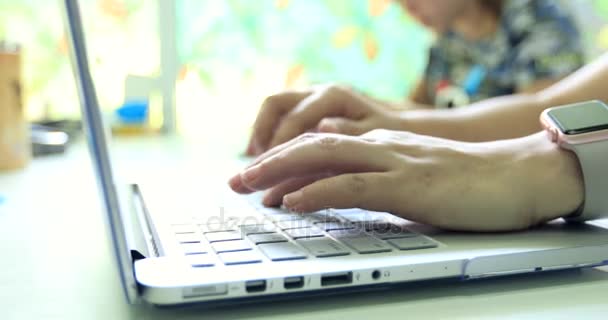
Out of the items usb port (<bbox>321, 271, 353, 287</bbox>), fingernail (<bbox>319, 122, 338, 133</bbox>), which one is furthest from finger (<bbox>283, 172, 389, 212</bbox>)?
fingernail (<bbox>319, 122, 338, 133</bbox>)

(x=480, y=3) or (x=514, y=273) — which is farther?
(x=480, y=3)

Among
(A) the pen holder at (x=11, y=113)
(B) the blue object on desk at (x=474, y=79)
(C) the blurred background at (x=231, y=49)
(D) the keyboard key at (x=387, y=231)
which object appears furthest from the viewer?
(C) the blurred background at (x=231, y=49)

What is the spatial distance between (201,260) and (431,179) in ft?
0.67

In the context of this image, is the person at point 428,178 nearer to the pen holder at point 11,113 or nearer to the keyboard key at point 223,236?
the keyboard key at point 223,236

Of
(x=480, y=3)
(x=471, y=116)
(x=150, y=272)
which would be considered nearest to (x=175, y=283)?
(x=150, y=272)

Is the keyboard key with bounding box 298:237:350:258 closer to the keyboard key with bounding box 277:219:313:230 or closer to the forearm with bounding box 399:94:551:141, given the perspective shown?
the keyboard key with bounding box 277:219:313:230

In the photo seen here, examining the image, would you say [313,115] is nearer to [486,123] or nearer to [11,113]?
[486,123]

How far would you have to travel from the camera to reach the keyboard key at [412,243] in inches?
17.5

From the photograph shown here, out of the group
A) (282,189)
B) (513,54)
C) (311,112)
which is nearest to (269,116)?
(311,112)

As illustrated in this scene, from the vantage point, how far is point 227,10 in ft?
5.67

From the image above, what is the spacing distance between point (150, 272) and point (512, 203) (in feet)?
0.93

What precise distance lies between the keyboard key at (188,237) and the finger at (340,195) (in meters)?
0.07

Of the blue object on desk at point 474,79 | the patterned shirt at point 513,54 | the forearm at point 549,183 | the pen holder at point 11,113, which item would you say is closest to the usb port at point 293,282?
the forearm at point 549,183

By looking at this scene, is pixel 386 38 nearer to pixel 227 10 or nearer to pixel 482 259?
pixel 227 10
